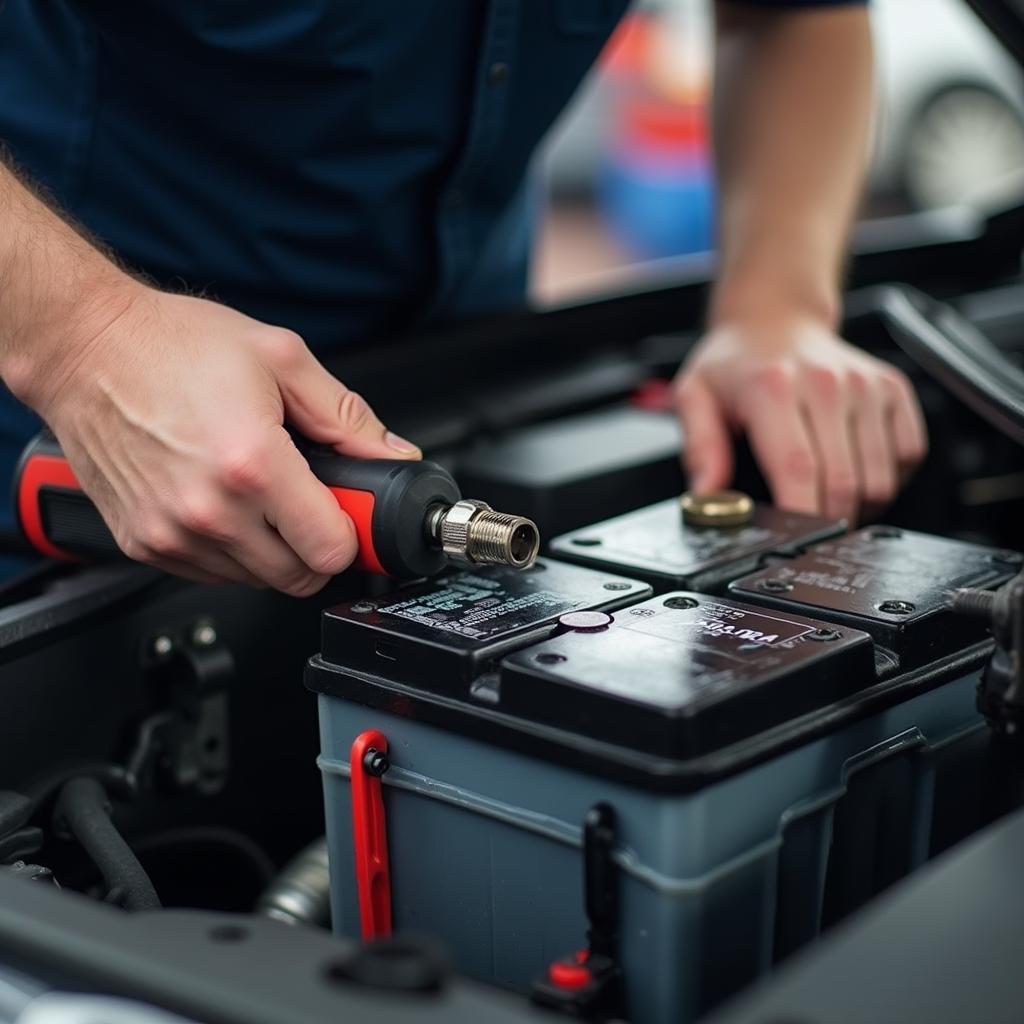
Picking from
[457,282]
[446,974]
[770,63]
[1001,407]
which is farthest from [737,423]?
[446,974]

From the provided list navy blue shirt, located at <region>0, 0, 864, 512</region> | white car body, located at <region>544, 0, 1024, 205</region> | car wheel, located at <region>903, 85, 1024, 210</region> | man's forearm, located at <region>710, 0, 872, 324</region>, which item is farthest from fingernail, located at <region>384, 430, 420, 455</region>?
car wheel, located at <region>903, 85, 1024, 210</region>

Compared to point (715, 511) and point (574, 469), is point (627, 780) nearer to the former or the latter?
point (715, 511)

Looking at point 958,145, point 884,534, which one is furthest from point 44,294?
point 958,145

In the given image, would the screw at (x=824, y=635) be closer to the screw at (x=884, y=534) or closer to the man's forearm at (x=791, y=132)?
the screw at (x=884, y=534)

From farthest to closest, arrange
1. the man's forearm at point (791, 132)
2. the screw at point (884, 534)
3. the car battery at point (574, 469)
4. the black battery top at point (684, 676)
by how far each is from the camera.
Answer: the man's forearm at point (791, 132) < the car battery at point (574, 469) < the screw at point (884, 534) < the black battery top at point (684, 676)

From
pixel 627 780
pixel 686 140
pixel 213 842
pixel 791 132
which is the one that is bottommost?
pixel 213 842

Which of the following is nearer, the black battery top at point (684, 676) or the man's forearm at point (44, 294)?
the black battery top at point (684, 676)

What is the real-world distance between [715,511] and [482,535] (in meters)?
0.24

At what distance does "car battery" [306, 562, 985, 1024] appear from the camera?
70cm

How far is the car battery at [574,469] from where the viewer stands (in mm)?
1208

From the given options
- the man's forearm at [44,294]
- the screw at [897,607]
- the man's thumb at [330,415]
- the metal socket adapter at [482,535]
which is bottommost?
the screw at [897,607]

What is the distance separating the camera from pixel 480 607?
0.86 meters

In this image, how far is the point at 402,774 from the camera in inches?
32.1

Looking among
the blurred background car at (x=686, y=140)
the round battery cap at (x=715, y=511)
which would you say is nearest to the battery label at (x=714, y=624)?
the round battery cap at (x=715, y=511)
